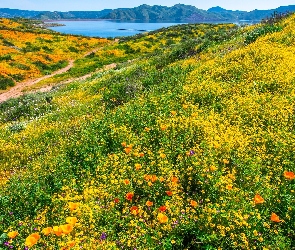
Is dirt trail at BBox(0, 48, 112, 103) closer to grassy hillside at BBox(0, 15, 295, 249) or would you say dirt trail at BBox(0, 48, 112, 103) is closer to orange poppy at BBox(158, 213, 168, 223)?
grassy hillside at BBox(0, 15, 295, 249)

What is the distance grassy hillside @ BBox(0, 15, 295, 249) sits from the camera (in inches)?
206

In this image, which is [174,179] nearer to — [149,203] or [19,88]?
[149,203]

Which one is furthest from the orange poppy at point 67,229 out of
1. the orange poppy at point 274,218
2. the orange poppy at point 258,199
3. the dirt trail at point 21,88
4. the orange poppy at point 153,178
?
the dirt trail at point 21,88

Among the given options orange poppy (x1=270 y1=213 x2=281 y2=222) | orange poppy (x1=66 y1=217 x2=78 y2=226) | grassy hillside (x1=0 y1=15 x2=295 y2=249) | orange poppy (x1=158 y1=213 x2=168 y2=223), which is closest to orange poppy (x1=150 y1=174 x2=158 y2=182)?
grassy hillside (x1=0 y1=15 x2=295 y2=249)

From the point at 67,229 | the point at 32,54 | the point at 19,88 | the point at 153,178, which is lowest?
the point at 19,88

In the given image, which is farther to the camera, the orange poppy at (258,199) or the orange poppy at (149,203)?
the orange poppy at (149,203)

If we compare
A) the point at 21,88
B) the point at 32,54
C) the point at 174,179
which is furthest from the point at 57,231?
the point at 32,54

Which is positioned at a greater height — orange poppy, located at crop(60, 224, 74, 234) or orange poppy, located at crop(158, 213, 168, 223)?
orange poppy, located at crop(158, 213, 168, 223)

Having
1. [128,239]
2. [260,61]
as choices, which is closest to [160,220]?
[128,239]

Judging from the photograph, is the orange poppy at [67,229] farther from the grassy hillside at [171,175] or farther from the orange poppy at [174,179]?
the orange poppy at [174,179]

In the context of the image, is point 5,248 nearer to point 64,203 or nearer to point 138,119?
point 64,203

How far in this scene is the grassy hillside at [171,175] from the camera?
524 centimetres

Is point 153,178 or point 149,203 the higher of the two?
point 153,178

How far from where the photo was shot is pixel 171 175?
6.37 metres
